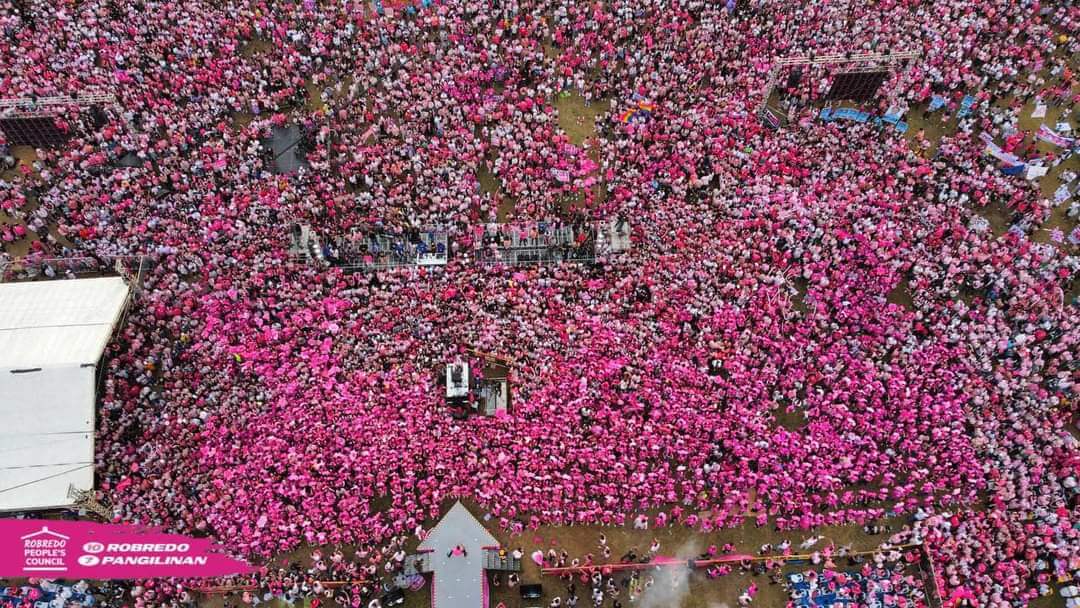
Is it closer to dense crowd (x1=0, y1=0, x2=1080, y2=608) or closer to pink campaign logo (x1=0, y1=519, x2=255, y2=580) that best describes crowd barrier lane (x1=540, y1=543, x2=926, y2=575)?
dense crowd (x1=0, y1=0, x2=1080, y2=608)

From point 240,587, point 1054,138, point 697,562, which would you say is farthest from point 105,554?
point 1054,138

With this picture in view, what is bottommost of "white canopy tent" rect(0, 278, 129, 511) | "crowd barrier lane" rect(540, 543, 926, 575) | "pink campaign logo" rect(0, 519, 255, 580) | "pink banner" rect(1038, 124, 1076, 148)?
"crowd barrier lane" rect(540, 543, 926, 575)

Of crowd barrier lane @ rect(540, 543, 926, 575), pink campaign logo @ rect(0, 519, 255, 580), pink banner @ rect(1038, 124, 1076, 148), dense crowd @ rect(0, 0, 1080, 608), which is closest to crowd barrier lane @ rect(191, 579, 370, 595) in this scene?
pink campaign logo @ rect(0, 519, 255, 580)

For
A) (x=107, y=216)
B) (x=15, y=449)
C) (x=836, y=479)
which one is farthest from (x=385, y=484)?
(x=107, y=216)

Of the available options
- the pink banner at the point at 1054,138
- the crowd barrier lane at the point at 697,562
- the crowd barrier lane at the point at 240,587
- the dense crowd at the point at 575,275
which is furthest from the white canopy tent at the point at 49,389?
the pink banner at the point at 1054,138

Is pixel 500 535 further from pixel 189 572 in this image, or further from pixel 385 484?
pixel 189 572
